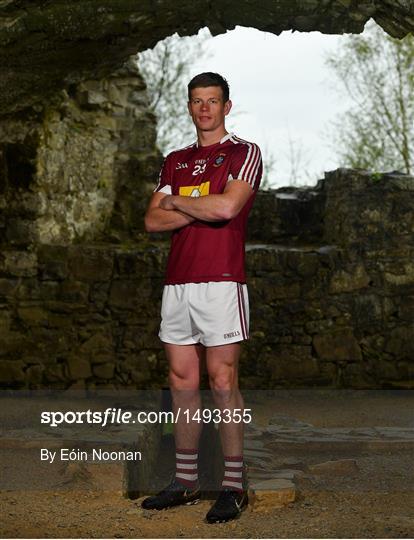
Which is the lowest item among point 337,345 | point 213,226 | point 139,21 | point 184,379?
point 337,345

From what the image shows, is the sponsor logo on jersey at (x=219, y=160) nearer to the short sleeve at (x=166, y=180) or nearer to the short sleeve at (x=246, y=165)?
the short sleeve at (x=246, y=165)

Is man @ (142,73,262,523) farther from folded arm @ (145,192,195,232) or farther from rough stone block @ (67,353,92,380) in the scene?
rough stone block @ (67,353,92,380)

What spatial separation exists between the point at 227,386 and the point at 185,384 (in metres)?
0.19

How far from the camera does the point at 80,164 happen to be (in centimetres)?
744

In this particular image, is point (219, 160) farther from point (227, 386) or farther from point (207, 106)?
Result: point (227, 386)

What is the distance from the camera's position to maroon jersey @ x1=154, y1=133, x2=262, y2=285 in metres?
3.23

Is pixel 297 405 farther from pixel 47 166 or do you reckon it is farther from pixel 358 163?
pixel 358 163

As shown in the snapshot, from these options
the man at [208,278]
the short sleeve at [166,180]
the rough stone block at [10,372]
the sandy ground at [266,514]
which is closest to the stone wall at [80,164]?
the rough stone block at [10,372]

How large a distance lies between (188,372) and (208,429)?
1.20 meters

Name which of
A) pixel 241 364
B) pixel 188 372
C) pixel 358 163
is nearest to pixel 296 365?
pixel 241 364

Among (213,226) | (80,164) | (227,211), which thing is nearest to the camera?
(227,211)

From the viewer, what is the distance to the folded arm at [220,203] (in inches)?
125

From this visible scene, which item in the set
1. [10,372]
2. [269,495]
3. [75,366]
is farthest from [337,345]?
[269,495]

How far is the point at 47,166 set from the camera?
7.02 metres
